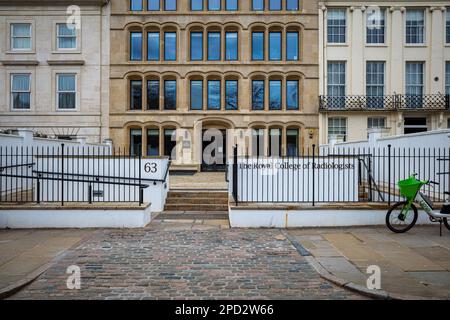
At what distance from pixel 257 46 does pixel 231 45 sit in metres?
1.87

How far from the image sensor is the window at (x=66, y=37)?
2680 cm

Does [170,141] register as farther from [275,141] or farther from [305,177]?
[305,177]

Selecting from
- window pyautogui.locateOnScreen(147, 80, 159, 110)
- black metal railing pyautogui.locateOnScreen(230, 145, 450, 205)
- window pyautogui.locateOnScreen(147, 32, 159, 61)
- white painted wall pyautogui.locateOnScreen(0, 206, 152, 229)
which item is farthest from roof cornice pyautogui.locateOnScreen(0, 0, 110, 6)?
white painted wall pyautogui.locateOnScreen(0, 206, 152, 229)

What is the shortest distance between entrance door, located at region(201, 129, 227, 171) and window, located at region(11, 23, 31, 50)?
45.3 ft

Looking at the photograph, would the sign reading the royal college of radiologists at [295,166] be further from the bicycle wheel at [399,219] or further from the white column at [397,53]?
the white column at [397,53]

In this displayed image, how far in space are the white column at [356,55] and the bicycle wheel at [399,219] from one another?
18724 mm

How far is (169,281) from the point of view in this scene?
584 centimetres

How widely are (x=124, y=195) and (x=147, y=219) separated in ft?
7.80

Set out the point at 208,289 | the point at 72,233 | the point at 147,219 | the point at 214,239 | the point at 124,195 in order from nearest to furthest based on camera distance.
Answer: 1. the point at 208,289
2. the point at 214,239
3. the point at 72,233
4. the point at 147,219
5. the point at 124,195

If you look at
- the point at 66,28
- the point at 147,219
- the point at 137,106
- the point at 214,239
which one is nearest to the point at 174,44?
the point at 137,106

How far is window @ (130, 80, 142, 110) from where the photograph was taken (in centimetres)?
2770

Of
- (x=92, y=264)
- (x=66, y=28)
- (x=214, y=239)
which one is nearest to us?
(x=92, y=264)
